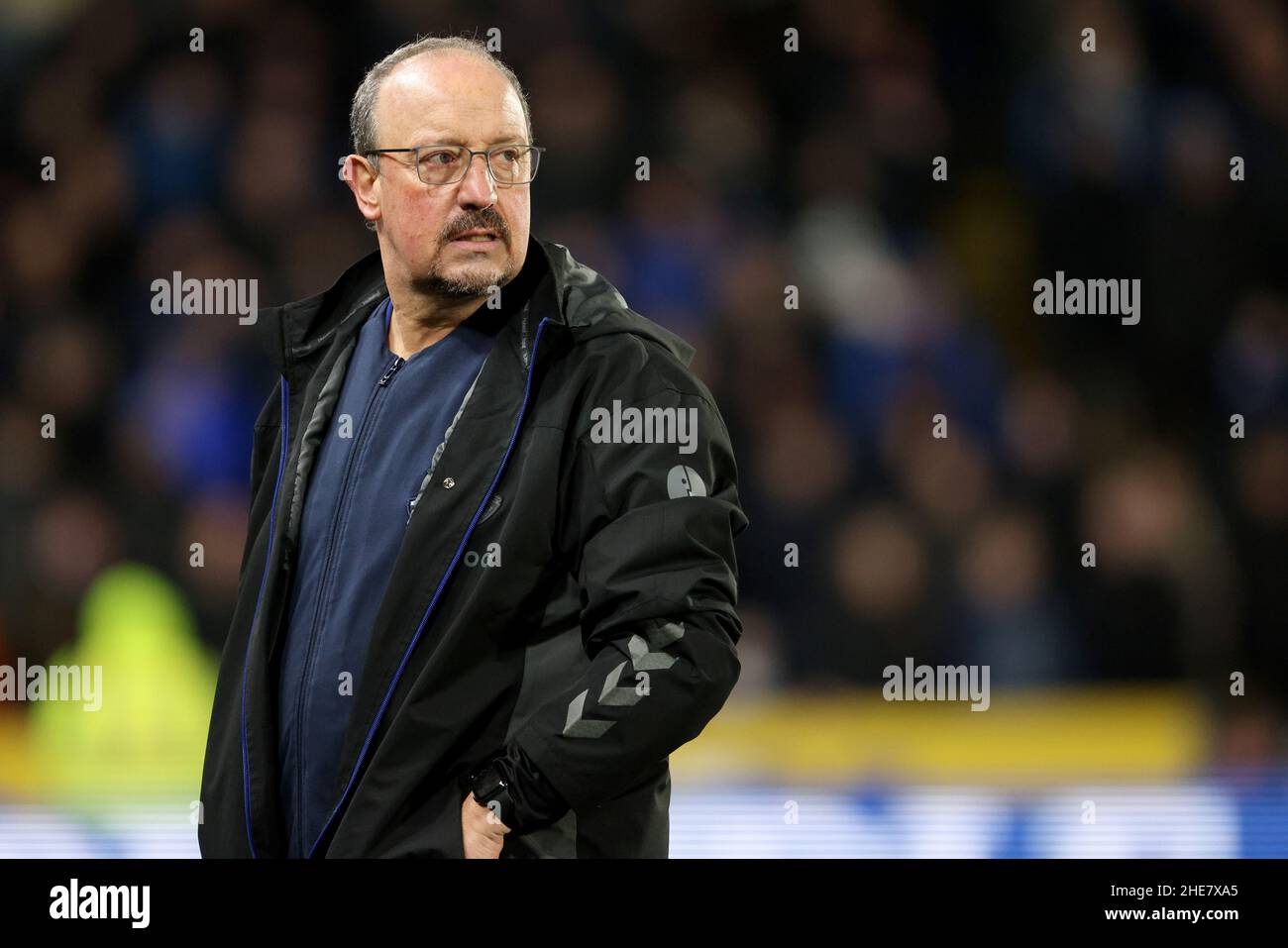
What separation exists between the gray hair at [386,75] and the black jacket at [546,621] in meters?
0.32

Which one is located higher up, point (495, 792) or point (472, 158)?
point (472, 158)

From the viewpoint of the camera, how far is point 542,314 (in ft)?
6.06

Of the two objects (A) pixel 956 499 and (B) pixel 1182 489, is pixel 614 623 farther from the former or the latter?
(B) pixel 1182 489

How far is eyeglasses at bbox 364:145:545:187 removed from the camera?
1927 millimetres

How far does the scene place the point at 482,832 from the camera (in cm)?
169

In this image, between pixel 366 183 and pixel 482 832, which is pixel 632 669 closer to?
pixel 482 832

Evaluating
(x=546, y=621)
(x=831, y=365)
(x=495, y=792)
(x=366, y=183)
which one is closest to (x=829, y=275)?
(x=831, y=365)

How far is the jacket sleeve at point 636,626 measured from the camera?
165cm

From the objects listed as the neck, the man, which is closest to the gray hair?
A: the man

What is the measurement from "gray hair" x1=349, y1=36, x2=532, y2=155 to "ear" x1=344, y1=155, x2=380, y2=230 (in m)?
0.02

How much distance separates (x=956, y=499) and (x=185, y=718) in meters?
1.67

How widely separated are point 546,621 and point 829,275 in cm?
174

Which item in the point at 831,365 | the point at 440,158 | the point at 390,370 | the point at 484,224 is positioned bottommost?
the point at 390,370

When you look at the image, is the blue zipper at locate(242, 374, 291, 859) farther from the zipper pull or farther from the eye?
the eye
